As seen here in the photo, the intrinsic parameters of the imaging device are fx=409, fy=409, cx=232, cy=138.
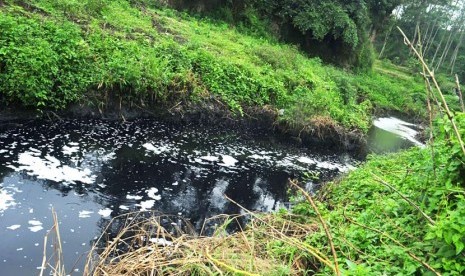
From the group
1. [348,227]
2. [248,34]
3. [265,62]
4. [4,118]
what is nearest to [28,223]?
[4,118]

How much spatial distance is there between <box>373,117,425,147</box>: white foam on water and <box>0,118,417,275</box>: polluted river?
31.1 ft

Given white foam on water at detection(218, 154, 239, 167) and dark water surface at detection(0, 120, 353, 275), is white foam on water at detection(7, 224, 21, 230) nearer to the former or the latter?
dark water surface at detection(0, 120, 353, 275)

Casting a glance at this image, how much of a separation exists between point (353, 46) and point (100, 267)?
958 inches

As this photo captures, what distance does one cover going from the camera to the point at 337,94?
60.5ft

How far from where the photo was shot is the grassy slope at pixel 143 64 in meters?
9.35

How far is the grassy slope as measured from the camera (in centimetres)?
935

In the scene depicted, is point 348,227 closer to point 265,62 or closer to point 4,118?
point 4,118

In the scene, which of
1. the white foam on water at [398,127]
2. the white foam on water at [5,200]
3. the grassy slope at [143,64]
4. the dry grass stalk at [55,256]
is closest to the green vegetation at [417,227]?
the dry grass stalk at [55,256]

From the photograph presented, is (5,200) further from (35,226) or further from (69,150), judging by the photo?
(69,150)

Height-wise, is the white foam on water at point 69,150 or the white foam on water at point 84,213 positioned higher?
the white foam on water at point 69,150

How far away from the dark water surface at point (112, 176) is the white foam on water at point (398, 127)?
966 centimetres

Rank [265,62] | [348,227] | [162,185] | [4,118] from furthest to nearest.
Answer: [265,62] < [4,118] < [162,185] < [348,227]

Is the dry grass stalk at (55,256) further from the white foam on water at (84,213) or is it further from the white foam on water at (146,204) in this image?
the white foam on water at (146,204)

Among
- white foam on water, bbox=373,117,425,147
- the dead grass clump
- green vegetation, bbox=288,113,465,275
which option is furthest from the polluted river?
white foam on water, bbox=373,117,425,147
